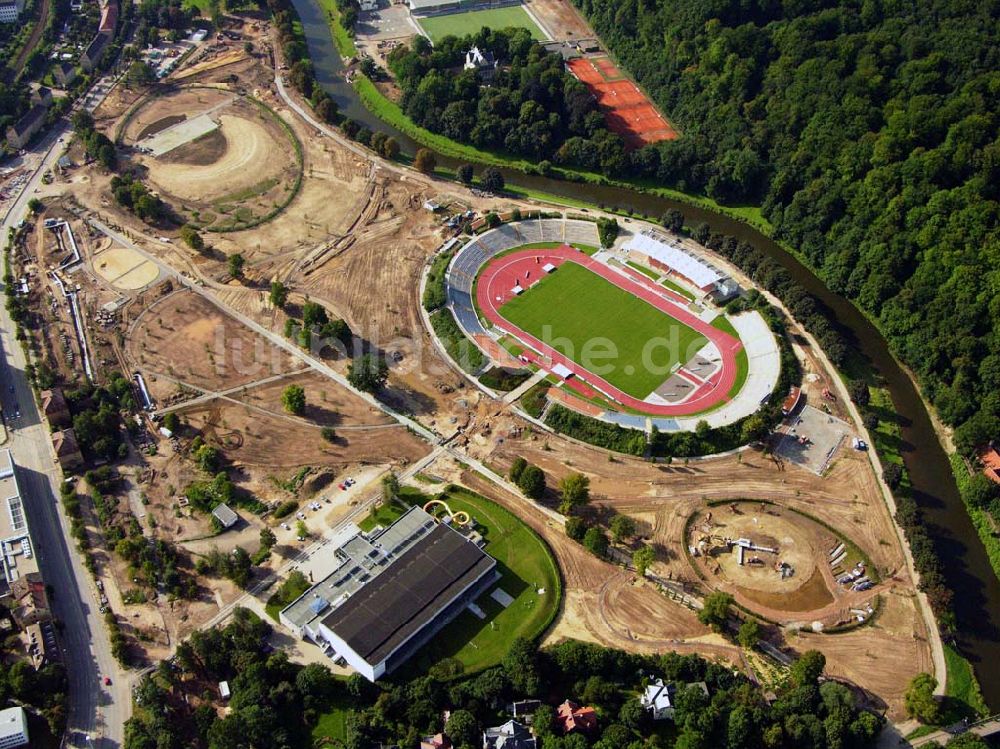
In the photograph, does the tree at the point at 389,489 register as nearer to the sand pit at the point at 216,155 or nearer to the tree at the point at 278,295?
the tree at the point at 278,295

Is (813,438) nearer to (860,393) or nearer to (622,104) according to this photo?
(860,393)

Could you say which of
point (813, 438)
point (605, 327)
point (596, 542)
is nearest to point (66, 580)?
point (596, 542)

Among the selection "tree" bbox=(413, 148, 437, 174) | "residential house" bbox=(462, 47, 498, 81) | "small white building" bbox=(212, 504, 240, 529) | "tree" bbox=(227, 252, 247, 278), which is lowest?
"small white building" bbox=(212, 504, 240, 529)

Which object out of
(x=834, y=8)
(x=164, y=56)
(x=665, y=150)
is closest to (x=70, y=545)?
(x=665, y=150)

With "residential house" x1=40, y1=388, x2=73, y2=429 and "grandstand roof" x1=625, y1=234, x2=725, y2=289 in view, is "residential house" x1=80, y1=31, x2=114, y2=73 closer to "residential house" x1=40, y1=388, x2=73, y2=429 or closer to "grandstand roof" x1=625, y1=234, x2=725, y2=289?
"residential house" x1=40, y1=388, x2=73, y2=429

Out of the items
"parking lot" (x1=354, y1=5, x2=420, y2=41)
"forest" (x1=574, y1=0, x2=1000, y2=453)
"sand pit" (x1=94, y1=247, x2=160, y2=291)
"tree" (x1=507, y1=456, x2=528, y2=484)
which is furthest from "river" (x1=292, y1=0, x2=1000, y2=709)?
"sand pit" (x1=94, y1=247, x2=160, y2=291)

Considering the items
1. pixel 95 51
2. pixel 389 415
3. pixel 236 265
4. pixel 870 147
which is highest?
pixel 95 51
